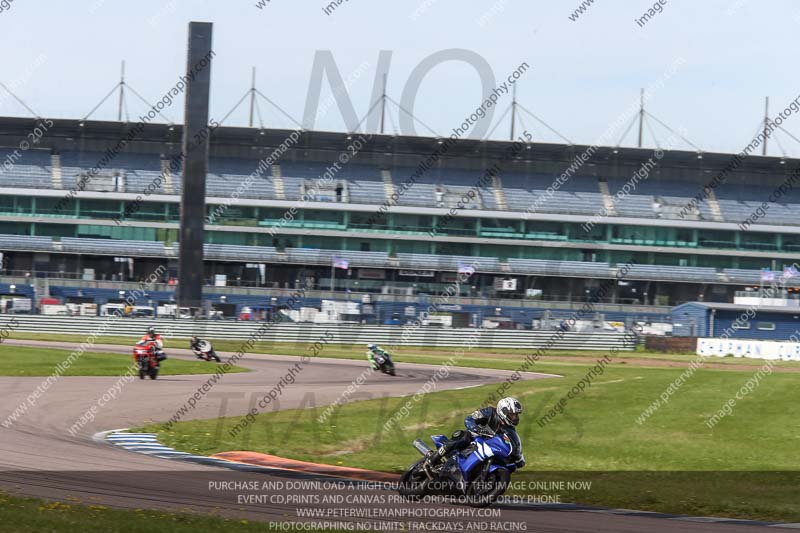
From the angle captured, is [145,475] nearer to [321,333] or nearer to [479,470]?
[479,470]

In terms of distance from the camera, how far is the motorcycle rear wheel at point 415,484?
12828mm

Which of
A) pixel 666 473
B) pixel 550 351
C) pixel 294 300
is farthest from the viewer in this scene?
pixel 294 300

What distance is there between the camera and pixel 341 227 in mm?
74125

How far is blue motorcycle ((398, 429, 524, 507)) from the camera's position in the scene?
12133 mm

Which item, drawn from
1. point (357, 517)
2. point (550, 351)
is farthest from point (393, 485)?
point (550, 351)

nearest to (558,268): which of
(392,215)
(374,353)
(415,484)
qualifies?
(392,215)

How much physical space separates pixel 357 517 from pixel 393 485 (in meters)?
2.81

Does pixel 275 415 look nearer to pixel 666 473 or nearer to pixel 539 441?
pixel 539 441

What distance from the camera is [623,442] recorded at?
65.4 feet

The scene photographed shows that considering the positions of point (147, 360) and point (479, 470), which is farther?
point (147, 360)

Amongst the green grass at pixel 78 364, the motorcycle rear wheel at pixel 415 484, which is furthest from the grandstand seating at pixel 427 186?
the motorcycle rear wheel at pixel 415 484

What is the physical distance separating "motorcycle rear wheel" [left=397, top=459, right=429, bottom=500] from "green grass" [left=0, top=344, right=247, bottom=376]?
63.2ft

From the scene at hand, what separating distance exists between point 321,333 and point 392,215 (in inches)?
948

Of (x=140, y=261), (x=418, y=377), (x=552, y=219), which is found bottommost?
(x=418, y=377)
